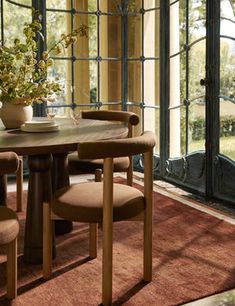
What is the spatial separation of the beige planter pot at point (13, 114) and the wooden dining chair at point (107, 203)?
59cm

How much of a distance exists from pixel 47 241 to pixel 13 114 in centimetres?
80

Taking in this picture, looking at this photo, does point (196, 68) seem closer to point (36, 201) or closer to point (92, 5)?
point (92, 5)

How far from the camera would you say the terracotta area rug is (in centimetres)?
235

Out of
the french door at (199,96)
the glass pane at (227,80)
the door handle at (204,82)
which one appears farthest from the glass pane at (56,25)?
the glass pane at (227,80)

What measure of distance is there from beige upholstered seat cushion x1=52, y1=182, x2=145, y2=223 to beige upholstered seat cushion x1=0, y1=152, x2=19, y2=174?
45 centimetres

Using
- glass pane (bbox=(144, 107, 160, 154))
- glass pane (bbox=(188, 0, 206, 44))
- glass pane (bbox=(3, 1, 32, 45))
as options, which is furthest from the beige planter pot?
glass pane (bbox=(144, 107, 160, 154))

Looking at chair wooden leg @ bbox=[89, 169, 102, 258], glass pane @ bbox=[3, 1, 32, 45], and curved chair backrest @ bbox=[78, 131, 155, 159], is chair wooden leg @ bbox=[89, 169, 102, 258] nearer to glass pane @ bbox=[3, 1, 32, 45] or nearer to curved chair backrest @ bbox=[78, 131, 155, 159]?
curved chair backrest @ bbox=[78, 131, 155, 159]

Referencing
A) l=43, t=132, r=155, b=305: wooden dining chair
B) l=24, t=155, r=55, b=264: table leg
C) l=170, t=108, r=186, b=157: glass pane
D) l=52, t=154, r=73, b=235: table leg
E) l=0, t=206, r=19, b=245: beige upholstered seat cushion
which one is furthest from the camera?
l=170, t=108, r=186, b=157: glass pane

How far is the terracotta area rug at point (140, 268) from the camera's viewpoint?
235 centimetres

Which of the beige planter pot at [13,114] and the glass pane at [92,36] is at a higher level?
the glass pane at [92,36]

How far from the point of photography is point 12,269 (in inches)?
88.1

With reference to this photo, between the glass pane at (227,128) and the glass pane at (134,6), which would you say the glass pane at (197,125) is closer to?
the glass pane at (227,128)

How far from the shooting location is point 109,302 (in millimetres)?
2254

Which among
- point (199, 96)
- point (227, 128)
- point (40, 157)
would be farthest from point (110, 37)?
point (40, 157)
